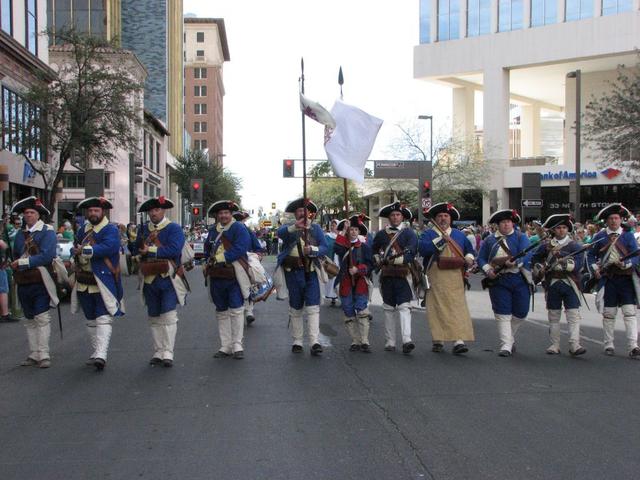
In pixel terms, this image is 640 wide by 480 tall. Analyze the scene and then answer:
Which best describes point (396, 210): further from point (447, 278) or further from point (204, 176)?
point (204, 176)

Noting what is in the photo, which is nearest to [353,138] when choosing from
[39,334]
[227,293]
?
[227,293]

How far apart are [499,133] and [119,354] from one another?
149 ft

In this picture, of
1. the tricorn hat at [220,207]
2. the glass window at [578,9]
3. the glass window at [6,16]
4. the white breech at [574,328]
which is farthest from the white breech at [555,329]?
the glass window at [578,9]

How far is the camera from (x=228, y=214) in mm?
8836

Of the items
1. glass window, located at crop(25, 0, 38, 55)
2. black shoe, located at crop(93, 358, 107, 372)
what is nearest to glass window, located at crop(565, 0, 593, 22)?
glass window, located at crop(25, 0, 38, 55)

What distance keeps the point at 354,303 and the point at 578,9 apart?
44992 millimetres

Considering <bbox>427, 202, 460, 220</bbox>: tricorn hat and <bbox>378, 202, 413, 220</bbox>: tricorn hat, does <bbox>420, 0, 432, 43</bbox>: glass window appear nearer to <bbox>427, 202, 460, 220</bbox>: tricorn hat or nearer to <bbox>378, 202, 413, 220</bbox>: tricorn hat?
<bbox>378, 202, 413, 220</bbox>: tricorn hat

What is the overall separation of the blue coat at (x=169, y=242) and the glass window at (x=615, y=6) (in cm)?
4521

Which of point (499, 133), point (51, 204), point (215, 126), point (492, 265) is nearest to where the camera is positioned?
point (492, 265)

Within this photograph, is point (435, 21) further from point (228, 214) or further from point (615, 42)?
point (228, 214)

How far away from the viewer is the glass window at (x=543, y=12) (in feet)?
161

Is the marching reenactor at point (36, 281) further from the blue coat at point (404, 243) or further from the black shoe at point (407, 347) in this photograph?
the black shoe at point (407, 347)

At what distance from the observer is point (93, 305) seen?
320 inches

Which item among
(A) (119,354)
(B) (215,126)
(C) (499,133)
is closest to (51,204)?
(A) (119,354)
